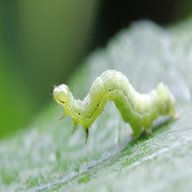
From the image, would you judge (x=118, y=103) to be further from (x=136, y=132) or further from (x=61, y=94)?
(x=61, y=94)

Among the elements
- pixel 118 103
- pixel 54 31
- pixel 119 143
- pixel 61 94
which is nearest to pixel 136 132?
pixel 119 143

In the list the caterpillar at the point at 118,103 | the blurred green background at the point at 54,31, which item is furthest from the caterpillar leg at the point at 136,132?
the blurred green background at the point at 54,31

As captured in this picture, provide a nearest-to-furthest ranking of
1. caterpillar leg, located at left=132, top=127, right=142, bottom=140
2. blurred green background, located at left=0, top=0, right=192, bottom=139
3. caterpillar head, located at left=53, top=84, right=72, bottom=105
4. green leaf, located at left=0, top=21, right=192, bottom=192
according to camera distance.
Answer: green leaf, located at left=0, top=21, right=192, bottom=192
caterpillar head, located at left=53, top=84, right=72, bottom=105
caterpillar leg, located at left=132, top=127, right=142, bottom=140
blurred green background, located at left=0, top=0, right=192, bottom=139

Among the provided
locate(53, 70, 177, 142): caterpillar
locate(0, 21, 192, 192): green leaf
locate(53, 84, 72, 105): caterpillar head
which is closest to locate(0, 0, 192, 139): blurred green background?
locate(0, 21, 192, 192): green leaf

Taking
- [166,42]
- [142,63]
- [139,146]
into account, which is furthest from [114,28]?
[139,146]

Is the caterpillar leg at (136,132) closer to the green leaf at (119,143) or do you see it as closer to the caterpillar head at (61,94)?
the green leaf at (119,143)

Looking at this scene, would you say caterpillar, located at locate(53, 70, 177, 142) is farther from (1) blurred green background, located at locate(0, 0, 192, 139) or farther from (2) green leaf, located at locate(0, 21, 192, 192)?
(1) blurred green background, located at locate(0, 0, 192, 139)

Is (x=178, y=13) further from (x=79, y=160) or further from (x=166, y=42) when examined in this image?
(x=79, y=160)
